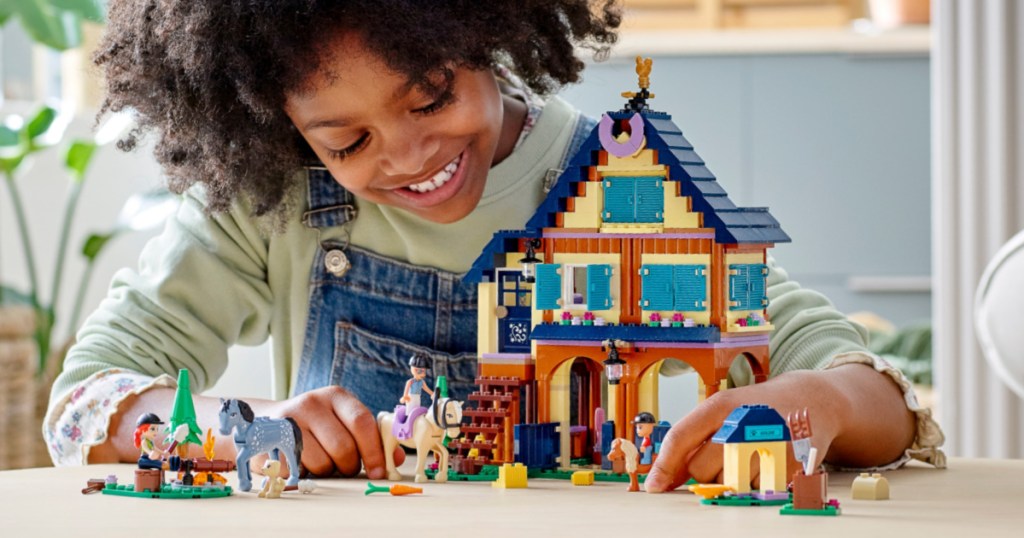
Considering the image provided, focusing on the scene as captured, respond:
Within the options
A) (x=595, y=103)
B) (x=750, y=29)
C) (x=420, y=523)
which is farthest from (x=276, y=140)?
(x=750, y=29)

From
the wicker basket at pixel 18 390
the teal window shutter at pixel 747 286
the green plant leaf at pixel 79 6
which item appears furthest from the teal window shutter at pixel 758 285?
the green plant leaf at pixel 79 6

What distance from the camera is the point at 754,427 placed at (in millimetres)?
848

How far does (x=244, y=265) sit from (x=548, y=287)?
47 centimetres

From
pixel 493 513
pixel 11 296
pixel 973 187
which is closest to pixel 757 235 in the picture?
pixel 493 513

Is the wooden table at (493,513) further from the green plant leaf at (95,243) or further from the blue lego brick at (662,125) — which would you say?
the green plant leaf at (95,243)

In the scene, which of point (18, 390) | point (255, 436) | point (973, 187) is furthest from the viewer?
point (18, 390)

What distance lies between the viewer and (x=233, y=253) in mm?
1379

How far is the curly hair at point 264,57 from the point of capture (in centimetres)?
110

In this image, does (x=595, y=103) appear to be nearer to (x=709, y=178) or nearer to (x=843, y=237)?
(x=843, y=237)

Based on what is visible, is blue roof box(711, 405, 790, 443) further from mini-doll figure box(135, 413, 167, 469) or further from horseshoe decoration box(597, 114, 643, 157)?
mini-doll figure box(135, 413, 167, 469)

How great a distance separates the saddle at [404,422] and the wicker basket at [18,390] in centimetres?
172

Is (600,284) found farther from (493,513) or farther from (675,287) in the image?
(493,513)

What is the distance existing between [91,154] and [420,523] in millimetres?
2275

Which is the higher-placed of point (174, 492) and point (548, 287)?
point (548, 287)
